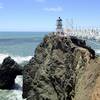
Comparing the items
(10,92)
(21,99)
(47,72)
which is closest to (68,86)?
(47,72)

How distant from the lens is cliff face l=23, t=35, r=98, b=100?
24.4 m

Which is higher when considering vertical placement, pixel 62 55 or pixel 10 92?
pixel 62 55

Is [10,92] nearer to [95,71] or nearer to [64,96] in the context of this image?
[64,96]

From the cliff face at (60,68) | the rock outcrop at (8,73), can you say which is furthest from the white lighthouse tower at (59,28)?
the rock outcrop at (8,73)

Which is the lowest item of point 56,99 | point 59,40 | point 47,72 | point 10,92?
point 10,92

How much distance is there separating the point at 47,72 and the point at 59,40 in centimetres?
271

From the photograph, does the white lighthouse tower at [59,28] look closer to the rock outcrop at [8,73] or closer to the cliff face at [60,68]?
the cliff face at [60,68]

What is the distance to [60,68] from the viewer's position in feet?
87.4

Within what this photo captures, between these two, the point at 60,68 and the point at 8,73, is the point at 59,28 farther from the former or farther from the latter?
the point at 8,73

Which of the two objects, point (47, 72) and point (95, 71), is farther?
point (47, 72)

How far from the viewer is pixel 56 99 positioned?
25.9 m

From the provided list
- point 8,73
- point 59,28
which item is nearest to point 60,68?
point 59,28

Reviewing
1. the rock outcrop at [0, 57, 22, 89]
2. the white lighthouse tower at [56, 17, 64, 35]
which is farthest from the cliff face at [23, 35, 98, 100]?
the rock outcrop at [0, 57, 22, 89]

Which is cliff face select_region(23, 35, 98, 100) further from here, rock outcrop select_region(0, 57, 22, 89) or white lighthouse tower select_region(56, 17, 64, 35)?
rock outcrop select_region(0, 57, 22, 89)
